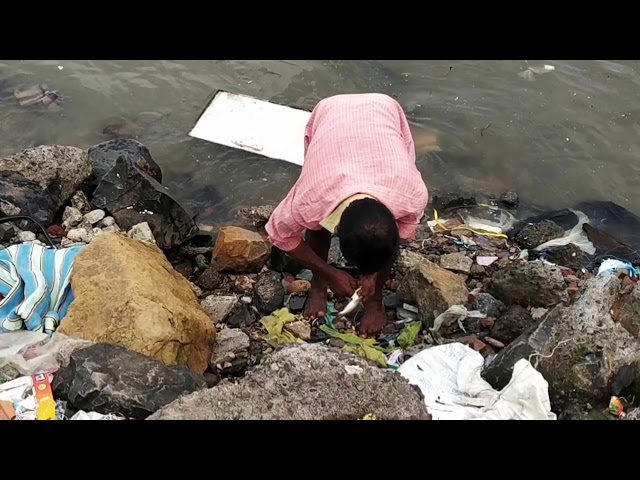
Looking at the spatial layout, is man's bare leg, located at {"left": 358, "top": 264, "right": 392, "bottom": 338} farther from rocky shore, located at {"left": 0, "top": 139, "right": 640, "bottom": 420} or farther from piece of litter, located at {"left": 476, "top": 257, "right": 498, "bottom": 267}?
piece of litter, located at {"left": 476, "top": 257, "right": 498, "bottom": 267}

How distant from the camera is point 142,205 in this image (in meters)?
4.08

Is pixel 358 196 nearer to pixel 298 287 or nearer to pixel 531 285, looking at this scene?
Answer: pixel 298 287

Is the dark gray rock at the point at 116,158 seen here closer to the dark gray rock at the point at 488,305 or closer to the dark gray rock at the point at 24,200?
the dark gray rock at the point at 24,200

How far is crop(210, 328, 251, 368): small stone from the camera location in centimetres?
313

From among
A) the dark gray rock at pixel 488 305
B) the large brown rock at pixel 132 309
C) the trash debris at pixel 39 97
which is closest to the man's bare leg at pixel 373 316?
the dark gray rock at pixel 488 305

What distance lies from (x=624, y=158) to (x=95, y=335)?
4.59 meters

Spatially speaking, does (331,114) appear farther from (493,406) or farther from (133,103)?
(133,103)

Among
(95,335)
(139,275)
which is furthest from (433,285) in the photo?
(95,335)

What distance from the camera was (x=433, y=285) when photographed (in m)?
3.34

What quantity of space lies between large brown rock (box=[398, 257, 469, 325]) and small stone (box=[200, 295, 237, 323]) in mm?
1000

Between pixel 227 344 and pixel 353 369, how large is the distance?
107 centimetres

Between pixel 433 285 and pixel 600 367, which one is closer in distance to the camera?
pixel 600 367

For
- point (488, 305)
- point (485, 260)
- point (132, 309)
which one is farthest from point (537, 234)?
point (132, 309)

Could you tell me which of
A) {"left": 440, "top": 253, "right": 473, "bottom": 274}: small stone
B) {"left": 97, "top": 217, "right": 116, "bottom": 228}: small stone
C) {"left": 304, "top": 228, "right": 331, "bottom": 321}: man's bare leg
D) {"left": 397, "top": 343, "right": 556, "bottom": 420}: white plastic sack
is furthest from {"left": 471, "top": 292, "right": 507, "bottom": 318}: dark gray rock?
{"left": 97, "top": 217, "right": 116, "bottom": 228}: small stone
